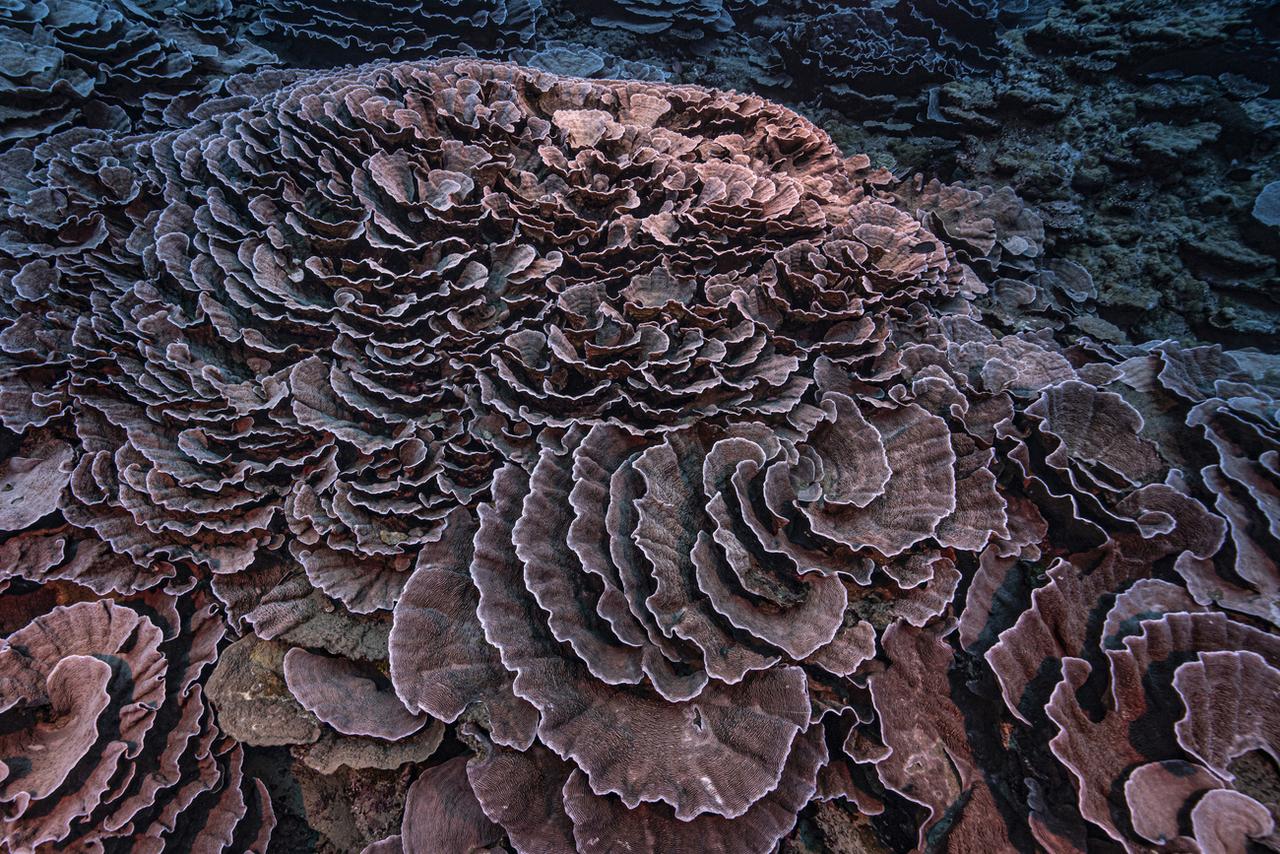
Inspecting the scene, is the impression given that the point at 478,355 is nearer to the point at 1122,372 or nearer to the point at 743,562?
the point at 743,562

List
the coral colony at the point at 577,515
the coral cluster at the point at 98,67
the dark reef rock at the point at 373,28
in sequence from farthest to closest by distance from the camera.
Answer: the dark reef rock at the point at 373,28
the coral cluster at the point at 98,67
the coral colony at the point at 577,515

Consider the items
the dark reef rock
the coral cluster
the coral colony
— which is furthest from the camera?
the dark reef rock

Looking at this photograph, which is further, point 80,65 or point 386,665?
point 80,65

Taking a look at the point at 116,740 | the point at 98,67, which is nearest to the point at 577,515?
the point at 116,740

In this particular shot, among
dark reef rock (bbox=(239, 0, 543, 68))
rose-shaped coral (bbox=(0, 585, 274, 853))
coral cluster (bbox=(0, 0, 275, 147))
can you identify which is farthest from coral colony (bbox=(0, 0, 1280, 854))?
dark reef rock (bbox=(239, 0, 543, 68))

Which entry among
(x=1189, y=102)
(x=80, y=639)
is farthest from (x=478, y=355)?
(x=1189, y=102)

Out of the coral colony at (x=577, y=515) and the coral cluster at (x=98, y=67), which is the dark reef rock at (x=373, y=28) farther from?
the coral colony at (x=577, y=515)

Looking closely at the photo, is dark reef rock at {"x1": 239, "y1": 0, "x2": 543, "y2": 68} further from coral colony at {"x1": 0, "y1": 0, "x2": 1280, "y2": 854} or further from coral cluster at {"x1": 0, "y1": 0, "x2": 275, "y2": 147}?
coral colony at {"x1": 0, "y1": 0, "x2": 1280, "y2": 854}

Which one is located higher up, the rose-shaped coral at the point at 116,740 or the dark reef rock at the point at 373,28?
the dark reef rock at the point at 373,28

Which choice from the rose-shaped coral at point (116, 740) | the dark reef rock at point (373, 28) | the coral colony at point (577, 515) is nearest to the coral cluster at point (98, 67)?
the dark reef rock at point (373, 28)
